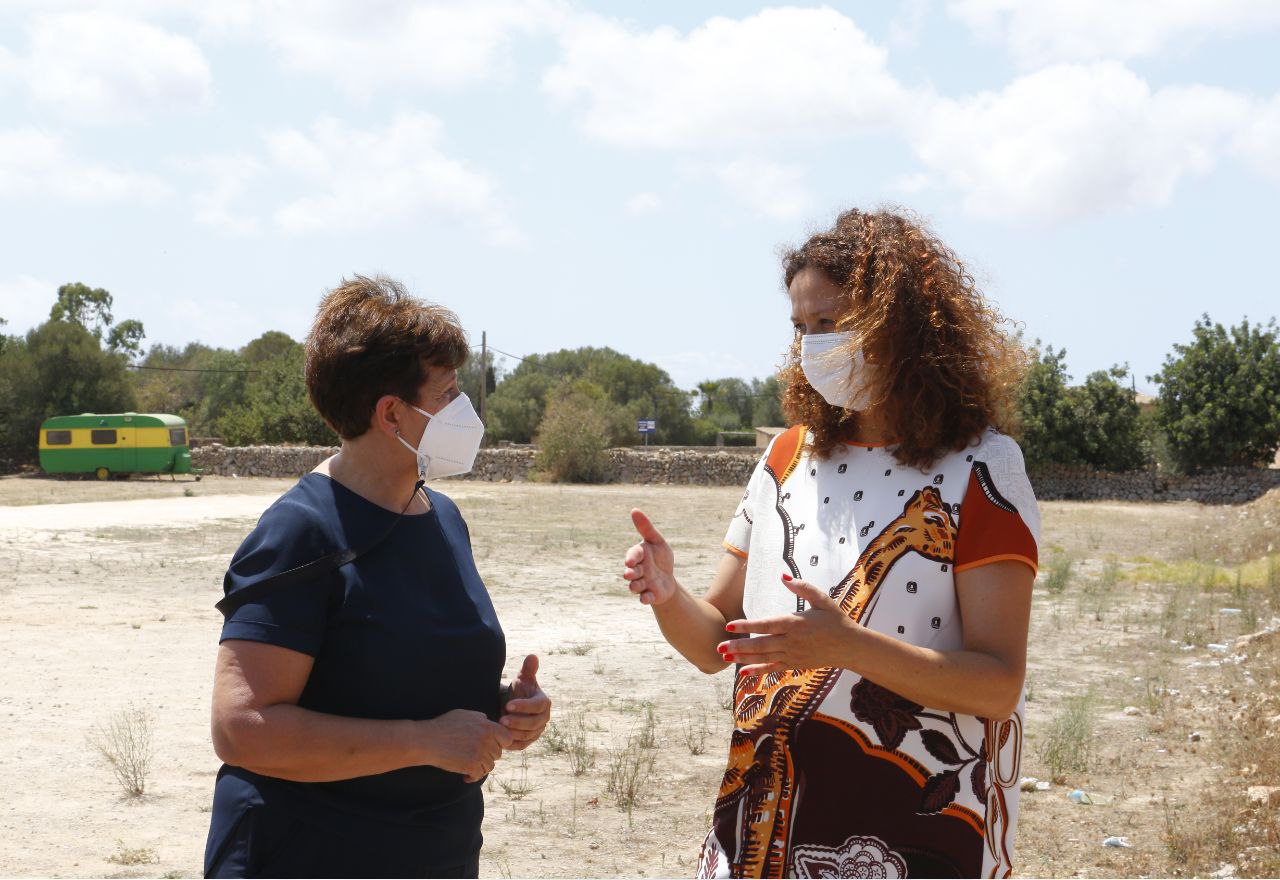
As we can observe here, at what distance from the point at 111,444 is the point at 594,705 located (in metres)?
37.2

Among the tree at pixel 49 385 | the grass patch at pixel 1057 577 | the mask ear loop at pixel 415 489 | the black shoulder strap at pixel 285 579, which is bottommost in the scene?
the grass patch at pixel 1057 577

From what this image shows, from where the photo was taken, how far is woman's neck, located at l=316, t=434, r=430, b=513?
7.26ft

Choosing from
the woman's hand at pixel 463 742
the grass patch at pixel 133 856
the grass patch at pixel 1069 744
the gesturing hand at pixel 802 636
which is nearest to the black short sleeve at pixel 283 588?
the woman's hand at pixel 463 742

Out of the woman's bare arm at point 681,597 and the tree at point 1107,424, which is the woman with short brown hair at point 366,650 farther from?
the tree at point 1107,424

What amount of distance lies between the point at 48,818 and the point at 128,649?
4.43 meters

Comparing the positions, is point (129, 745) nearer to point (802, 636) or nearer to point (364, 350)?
point (364, 350)

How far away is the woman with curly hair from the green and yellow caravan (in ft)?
136

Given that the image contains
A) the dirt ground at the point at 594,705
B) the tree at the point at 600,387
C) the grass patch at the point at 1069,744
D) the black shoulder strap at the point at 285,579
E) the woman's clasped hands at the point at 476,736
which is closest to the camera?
the black shoulder strap at the point at 285,579

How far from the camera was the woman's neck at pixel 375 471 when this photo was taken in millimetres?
2213

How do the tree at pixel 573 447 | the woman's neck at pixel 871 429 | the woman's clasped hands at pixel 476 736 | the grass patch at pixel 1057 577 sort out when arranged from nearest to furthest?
the woman's clasped hands at pixel 476 736 < the woman's neck at pixel 871 429 < the grass patch at pixel 1057 577 < the tree at pixel 573 447

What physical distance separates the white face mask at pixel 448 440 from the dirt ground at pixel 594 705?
2.85m

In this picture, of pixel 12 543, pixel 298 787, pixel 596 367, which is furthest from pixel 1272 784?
pixel 596 367

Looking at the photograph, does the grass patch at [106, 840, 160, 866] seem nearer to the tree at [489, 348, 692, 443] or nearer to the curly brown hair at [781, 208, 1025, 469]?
the curly brown hair at [781, 208, 1025, 469]

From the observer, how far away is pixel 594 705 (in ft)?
25.2
